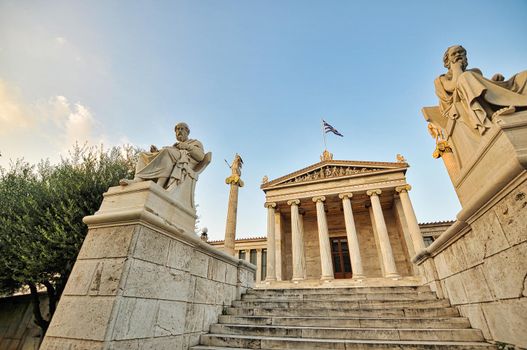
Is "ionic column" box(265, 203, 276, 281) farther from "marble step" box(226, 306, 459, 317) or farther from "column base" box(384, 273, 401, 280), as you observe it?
"marble step" box(226, 306, 459, 317)

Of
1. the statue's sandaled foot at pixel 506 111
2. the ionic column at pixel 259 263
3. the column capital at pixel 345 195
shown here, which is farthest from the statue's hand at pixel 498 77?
the ionic column at pixel 259 263

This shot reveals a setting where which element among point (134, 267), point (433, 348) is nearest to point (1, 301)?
point (134, 267)

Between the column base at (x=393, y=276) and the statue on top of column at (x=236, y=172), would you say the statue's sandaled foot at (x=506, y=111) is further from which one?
the column base at (x=393, y=276)

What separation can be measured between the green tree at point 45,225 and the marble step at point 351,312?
686 centimetres

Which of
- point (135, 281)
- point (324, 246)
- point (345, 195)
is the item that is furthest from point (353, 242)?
point (135, 281)

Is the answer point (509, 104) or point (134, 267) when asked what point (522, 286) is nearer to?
point (509, 104)

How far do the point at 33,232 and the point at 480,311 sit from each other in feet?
39.3

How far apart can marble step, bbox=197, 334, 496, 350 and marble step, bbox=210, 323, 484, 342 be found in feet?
0.54

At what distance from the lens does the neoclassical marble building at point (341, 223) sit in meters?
13.8

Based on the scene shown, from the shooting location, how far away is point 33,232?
7.96 meters

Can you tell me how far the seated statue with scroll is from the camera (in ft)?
12.1

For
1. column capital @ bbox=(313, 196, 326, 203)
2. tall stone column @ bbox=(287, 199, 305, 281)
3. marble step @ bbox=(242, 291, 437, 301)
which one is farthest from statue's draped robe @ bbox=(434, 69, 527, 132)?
column capital @ bbox=(313, 196, 326, 203)

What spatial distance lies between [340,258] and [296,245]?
4518mm

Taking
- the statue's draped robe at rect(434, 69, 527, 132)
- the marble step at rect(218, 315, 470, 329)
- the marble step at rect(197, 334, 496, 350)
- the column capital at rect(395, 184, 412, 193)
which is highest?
the column capital at rect(395, 184, 412, 193)
